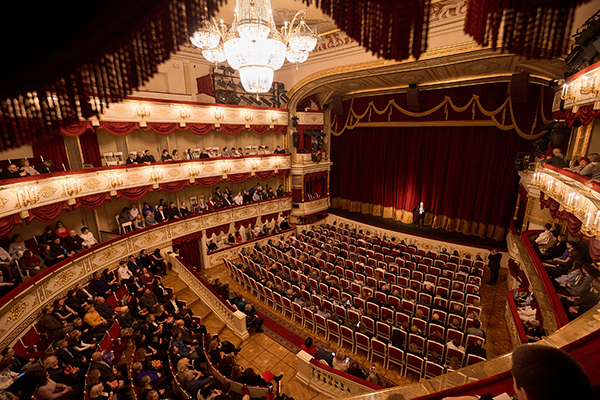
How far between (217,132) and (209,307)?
8752mm

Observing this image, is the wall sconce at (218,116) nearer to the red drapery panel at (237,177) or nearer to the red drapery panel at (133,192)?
the red drapery panel at (237,177)

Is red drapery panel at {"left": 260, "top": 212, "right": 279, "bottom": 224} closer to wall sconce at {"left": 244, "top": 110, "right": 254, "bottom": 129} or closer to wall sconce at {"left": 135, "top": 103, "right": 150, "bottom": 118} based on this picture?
wall sconce at {"left": 244, "top": 110, "right": 254, "bottom": 129}

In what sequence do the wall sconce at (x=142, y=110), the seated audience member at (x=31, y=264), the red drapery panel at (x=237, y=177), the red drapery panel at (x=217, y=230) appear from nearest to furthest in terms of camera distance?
the seated audience member at (x=31, y=264) → the wall sconce at (x=142, y=110) → the red drapery panel at (x=217, y=230) → the red drapery panel at (x=237, y=177)

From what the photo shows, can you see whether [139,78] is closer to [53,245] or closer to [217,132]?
[53,245]

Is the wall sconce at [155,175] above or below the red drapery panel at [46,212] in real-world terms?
above

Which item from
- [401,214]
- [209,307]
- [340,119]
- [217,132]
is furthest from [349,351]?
[340,119]

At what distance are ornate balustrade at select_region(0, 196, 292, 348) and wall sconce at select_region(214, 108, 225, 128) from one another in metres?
3.98

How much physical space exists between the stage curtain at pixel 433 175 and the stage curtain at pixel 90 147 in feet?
40.3

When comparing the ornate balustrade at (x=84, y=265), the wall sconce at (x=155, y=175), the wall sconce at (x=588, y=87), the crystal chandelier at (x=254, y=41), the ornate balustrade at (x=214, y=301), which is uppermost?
the crystal chandelier at (x=254, y=41)

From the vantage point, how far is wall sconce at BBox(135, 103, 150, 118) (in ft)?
32.6

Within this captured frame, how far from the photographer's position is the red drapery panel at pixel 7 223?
233 inches

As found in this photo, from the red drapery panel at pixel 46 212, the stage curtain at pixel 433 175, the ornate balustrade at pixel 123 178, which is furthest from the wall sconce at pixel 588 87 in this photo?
the red drapery panel at pixel 46 212

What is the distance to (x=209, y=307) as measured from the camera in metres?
8.40

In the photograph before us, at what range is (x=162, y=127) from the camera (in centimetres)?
1070
